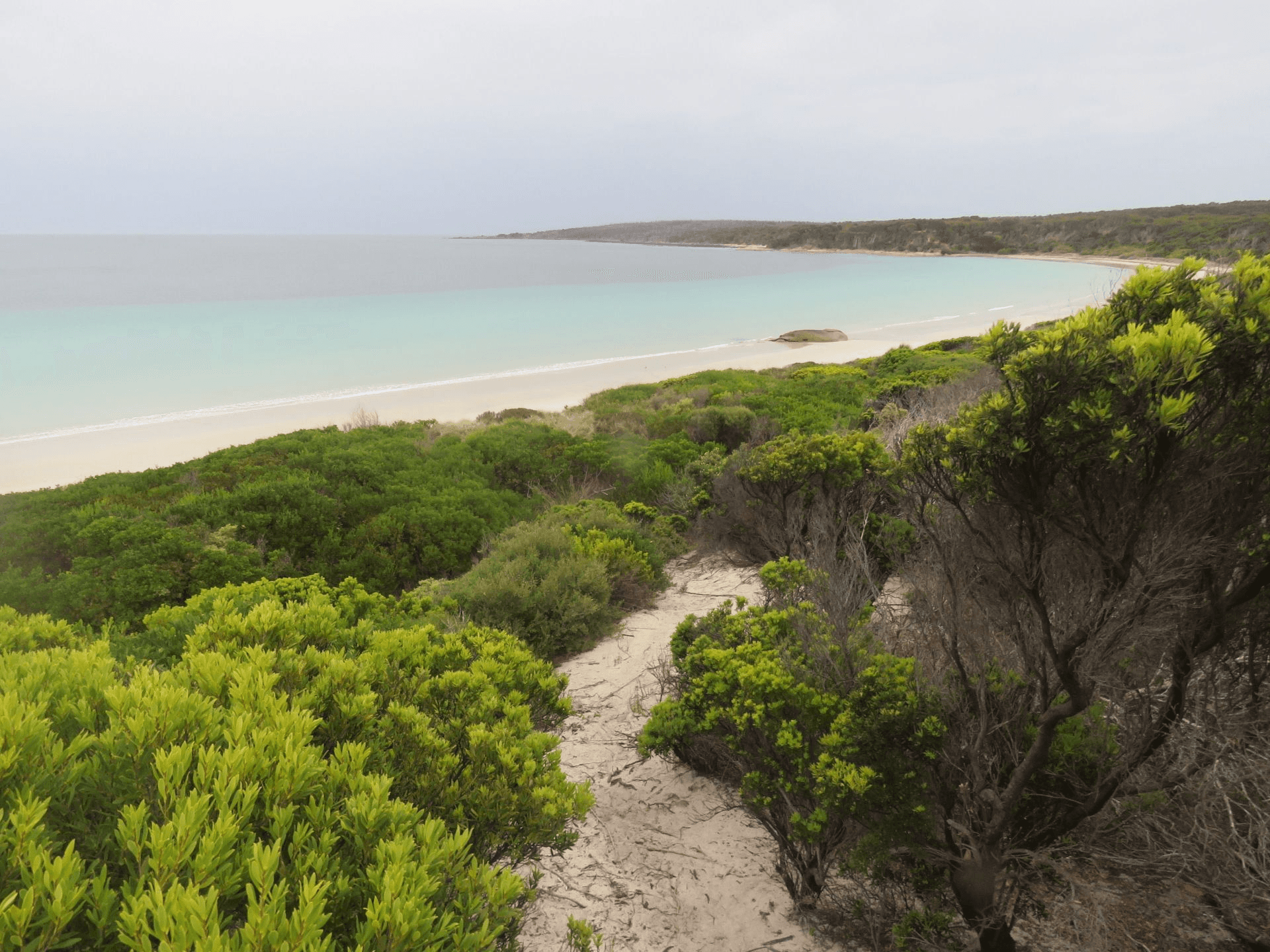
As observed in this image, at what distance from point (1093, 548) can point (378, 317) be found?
48.6 metres

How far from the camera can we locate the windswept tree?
8.00ft

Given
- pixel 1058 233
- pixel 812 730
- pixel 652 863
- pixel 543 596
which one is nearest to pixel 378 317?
pixel 543 596

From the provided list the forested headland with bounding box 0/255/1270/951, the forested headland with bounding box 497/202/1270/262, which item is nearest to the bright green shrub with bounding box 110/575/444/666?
the forested headland with bounding box 0/255/1270/951

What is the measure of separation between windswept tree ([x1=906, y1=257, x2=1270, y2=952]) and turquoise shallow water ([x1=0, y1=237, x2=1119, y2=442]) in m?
2.86

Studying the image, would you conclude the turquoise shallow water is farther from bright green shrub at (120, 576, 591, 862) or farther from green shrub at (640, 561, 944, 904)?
bright green shrub at (120, 576, 591, 862)

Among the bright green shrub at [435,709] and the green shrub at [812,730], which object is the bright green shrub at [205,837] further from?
the green shrub at [812,730]

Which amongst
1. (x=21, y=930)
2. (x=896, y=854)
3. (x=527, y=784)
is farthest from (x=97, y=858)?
(x=896, y=854)

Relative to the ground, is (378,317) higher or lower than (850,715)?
higher

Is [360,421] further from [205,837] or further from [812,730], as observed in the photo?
[205,837]

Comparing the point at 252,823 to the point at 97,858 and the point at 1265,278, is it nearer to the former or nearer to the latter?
the point at 97,858

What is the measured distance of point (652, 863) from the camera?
14.5 ft

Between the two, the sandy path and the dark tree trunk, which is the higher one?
the dark tree trunk

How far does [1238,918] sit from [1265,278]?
9.12 ft

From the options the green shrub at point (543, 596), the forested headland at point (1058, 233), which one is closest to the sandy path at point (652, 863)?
the green shrub at point (543, 596)
